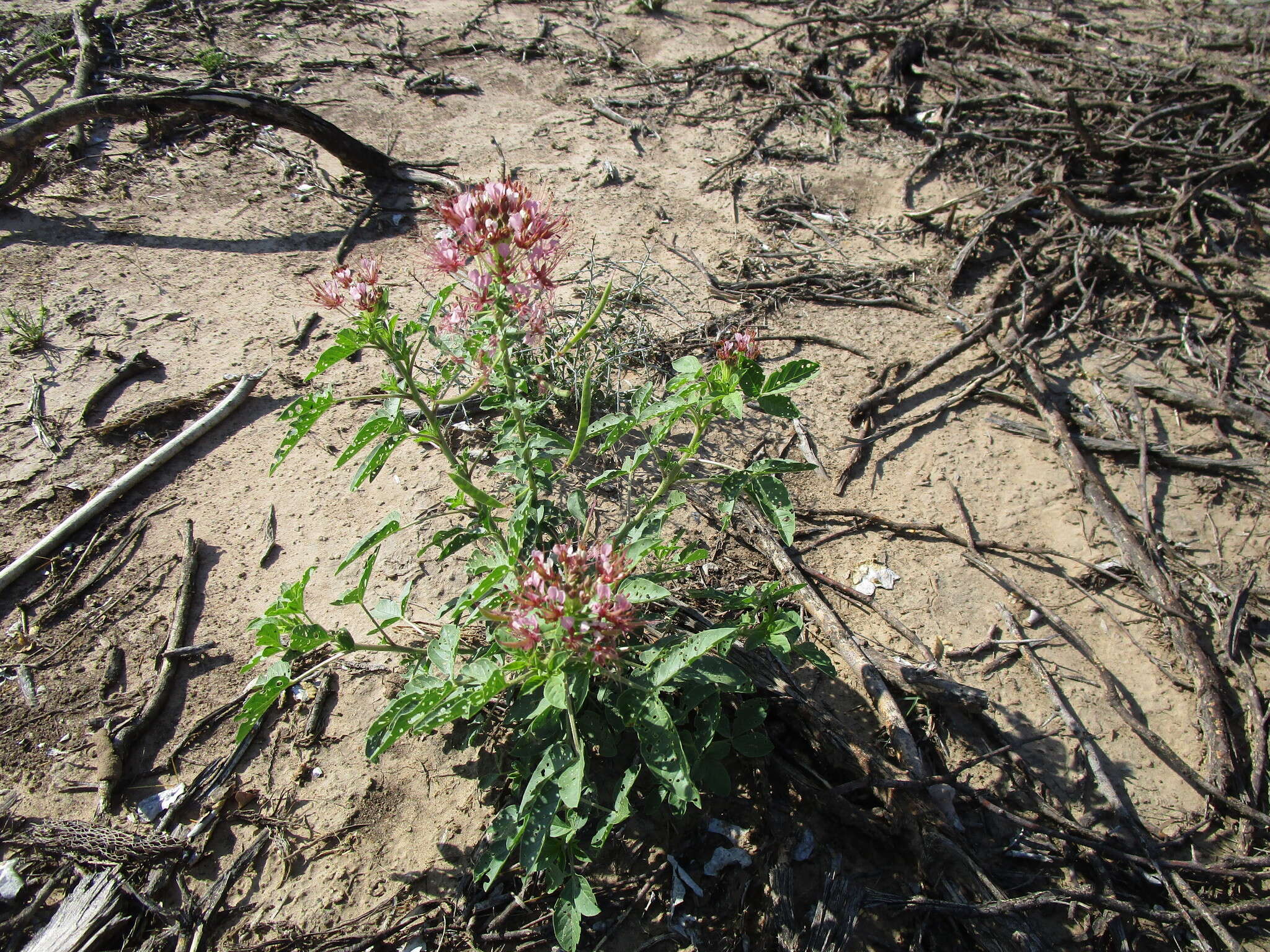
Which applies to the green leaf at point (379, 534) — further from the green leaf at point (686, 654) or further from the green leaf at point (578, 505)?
the green leaf at point (686, 654)

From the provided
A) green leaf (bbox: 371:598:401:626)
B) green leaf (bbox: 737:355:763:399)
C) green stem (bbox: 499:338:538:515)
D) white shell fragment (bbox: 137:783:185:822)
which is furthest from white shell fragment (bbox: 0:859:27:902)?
green leaf (bbox: 737:355:763:399)

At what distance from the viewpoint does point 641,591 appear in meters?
1.81

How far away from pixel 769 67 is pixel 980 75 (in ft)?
5.60

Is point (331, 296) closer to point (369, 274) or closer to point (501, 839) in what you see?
point (369, 274)

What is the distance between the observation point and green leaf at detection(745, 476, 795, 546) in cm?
180

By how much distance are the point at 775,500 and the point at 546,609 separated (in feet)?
2.16

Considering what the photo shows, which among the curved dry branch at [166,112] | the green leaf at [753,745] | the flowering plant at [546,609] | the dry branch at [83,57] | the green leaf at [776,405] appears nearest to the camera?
the flowering plant at [546,609]

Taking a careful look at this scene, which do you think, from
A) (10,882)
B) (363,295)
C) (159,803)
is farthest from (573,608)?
(10,882)

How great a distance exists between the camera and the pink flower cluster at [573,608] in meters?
1.63

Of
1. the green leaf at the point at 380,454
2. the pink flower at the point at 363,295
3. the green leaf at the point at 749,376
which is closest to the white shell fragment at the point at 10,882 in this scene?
the green leaf at the point at 380,454

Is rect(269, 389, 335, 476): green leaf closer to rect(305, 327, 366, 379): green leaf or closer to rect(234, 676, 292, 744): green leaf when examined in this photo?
rect(305, 327, 366, 379): green leaf

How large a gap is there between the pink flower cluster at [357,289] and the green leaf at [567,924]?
157 centimetres

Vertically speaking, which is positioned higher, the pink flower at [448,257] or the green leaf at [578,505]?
A: the pink flower at [448,257]

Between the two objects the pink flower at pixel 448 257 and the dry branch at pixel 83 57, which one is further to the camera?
the dry branch at pixel 83 57
